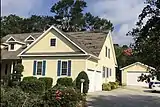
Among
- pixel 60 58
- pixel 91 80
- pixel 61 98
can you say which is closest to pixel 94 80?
pixel 91 80

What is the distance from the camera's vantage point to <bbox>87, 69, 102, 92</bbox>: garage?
2856 centimetres

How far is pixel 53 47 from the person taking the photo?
29.0m

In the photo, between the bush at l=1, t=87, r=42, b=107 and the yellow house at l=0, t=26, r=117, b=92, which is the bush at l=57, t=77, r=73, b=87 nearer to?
the yellow house at l=0, t=26, r=117, b=92

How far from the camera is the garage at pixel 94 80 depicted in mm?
28561

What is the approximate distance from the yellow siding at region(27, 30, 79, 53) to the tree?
13129 mm

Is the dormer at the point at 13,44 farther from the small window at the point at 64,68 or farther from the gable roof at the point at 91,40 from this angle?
the small window at the point at 64,68

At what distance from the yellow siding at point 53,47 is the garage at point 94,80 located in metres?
3.10

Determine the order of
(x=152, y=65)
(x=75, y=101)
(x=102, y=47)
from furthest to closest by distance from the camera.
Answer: (x=102, y=47) → (x=152, y=65) → (x=75, y=101)

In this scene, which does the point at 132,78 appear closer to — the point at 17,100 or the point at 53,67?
the point at 53,67

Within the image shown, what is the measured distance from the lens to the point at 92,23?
222 ft

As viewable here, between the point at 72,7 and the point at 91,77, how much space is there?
41.3 m

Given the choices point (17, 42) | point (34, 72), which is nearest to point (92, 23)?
point (17, 42)

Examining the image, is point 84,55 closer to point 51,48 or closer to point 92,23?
point 51,48

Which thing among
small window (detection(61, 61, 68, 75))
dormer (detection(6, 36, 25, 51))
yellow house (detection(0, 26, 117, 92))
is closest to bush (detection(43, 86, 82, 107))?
yellow house (detection(0, 26, 117, 92))
